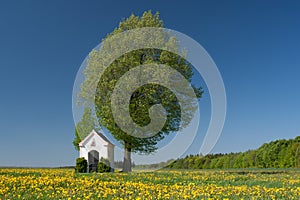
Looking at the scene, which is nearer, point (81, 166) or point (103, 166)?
point (103, 166)

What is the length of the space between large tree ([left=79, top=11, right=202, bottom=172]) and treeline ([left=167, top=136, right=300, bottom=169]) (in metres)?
28.2

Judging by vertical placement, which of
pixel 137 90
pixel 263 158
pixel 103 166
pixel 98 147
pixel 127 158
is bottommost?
pixel 103 166

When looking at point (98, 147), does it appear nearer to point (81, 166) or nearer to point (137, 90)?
point (81, 166)

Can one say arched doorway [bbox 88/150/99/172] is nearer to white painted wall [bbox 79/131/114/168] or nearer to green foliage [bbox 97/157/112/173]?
white painted wall [bbox 79/131/114/168]

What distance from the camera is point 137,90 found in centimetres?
2620

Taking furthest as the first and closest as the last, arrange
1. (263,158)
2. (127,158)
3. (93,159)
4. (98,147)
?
1. (263,158)
2. (93,159)
3. (98,147)
4. (127,158)

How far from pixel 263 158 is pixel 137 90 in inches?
1383

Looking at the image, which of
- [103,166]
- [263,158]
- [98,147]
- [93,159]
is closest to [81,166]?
[103,166]

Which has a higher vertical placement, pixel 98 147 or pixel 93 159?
pixel 98 147

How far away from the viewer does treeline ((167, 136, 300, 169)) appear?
49.6 metres

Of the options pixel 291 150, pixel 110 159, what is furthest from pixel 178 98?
pixel 291 150

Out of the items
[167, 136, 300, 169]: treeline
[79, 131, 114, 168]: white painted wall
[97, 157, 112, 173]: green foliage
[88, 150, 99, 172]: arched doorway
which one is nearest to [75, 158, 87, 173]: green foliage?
[97, 157, 112, 173]: green foliage

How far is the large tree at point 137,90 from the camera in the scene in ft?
85.3

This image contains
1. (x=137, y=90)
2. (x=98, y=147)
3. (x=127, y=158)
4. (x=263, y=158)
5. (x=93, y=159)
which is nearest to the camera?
(x=137, y=90)
